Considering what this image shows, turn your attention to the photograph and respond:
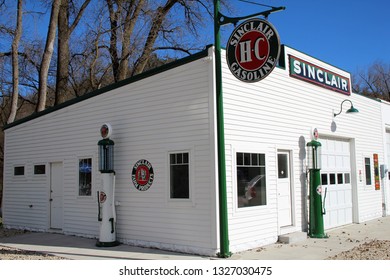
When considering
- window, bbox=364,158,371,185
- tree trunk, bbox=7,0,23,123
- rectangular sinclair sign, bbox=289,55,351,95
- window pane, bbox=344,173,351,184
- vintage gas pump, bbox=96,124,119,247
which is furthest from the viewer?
tree trunk, bbox=7,0,23,123

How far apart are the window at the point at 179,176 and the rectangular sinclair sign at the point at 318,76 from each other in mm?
4042

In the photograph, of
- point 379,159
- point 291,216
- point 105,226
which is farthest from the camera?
point 379,159

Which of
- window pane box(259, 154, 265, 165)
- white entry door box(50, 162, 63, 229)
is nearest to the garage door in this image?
window pane box(259, 154, 265, 165)

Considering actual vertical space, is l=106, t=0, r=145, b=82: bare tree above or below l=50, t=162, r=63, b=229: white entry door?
above

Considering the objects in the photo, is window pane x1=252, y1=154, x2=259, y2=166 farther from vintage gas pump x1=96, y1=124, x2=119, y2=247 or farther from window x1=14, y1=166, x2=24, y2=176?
window x1=14, y1=166, x2=24, y2=176

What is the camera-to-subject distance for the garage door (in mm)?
12375

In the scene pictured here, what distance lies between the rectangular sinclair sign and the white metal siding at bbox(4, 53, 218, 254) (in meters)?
3.51

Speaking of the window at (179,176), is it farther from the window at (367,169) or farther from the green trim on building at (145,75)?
the window at (367,169)

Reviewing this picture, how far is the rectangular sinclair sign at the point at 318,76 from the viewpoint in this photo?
11445 millimetres

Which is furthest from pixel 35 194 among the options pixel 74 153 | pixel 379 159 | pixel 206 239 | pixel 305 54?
pixel 379 159

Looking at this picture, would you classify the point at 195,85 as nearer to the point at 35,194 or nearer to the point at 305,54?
the point at 305,54

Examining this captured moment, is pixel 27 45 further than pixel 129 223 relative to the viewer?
Yes

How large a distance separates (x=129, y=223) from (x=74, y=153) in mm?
2947

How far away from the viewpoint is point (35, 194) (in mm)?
13219
